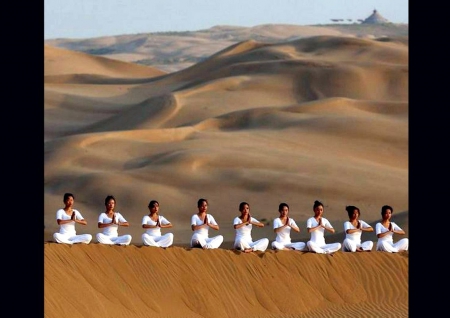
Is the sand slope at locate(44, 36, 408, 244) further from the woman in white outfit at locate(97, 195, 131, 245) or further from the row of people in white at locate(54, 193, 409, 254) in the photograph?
the woman in white outfit at locate(97, 195, 131, 245)

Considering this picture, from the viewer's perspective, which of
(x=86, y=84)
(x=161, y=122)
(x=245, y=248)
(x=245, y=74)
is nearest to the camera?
(x=245, y=248)

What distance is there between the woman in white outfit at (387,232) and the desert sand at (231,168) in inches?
7.4

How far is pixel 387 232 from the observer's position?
60.4 feet

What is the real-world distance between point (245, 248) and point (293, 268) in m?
0.80

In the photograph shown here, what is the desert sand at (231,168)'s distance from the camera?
1781 cm

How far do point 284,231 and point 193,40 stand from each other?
15740 cm

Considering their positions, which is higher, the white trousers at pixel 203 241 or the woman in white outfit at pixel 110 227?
the woman in white outfit at pixel 110 227

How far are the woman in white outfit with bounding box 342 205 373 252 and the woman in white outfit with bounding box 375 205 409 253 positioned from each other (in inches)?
7.0

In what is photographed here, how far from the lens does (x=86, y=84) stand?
86875mm

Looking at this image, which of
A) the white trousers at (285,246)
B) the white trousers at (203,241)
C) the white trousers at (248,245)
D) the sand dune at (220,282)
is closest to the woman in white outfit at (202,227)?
the white trousers at (203,241)

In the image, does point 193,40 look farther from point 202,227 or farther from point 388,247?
point 202,227

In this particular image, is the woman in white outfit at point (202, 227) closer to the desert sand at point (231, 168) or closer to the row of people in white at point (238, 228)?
the row of people in white at point (238, 228)
